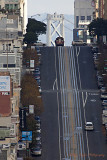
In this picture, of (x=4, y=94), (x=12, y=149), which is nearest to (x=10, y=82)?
(x=4, y=94)

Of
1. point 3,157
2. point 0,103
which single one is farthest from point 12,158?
point 0,103

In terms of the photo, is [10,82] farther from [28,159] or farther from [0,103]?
[28,159]

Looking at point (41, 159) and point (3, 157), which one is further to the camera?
point (41, 159)

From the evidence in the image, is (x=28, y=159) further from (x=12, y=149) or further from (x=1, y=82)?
(x=1, y=82)

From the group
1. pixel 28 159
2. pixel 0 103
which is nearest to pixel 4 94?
pixel 0 103

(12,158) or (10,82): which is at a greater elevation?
Result: (10,82)

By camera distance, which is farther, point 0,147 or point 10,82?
point 10,82

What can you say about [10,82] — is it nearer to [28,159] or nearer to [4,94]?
[4,94]

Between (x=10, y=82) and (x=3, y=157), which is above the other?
(x=10, y=82)
